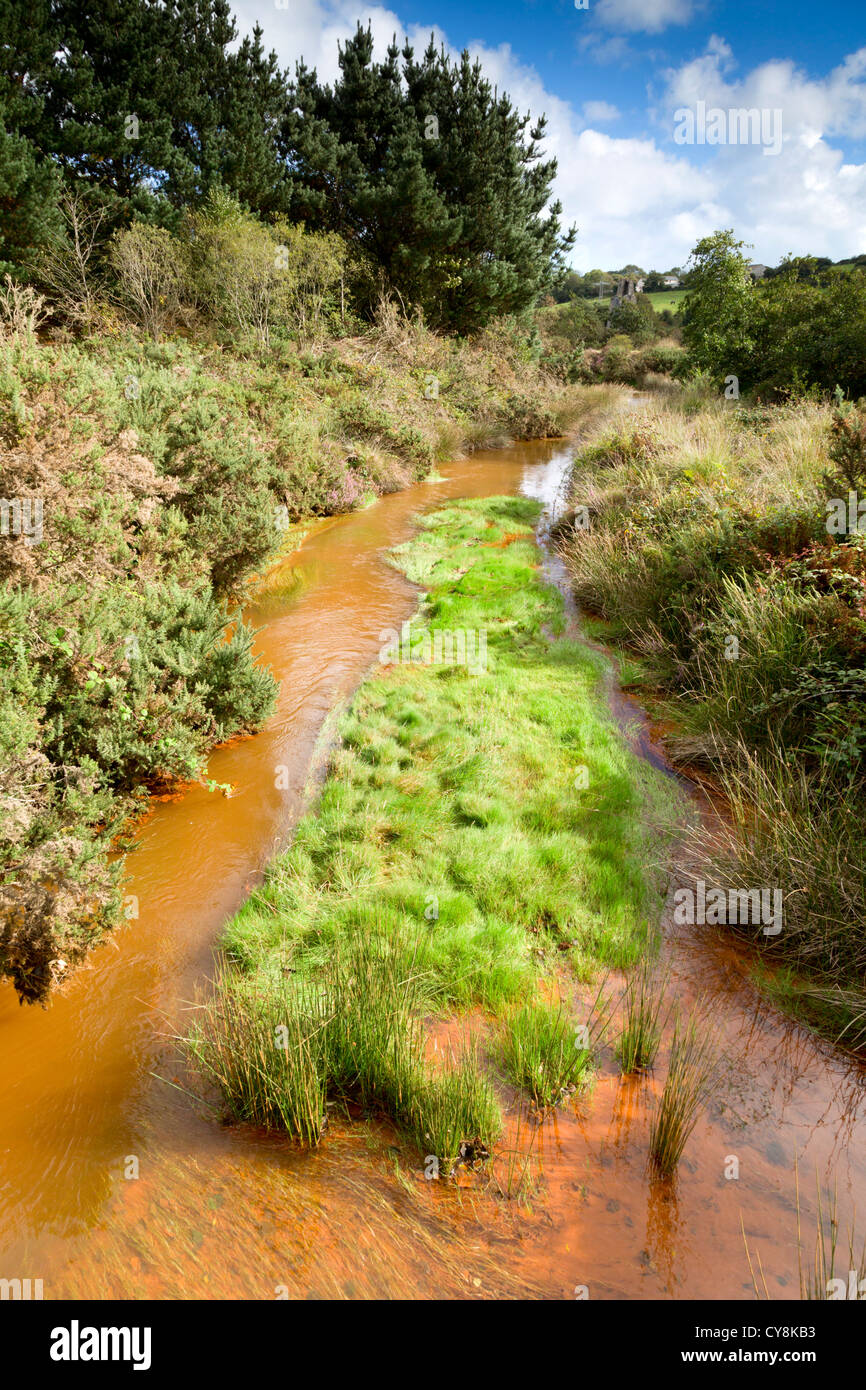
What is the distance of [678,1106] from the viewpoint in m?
2.62

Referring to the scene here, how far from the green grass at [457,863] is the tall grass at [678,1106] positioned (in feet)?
2.34

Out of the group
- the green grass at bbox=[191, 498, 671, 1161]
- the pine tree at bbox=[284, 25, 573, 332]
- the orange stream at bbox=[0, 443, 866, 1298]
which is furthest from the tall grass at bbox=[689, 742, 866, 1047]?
the pine tree at bbox=[284, 25, 573, 332]

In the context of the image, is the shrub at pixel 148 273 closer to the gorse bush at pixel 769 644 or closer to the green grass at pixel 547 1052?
the gorse bush at pixel 769 644

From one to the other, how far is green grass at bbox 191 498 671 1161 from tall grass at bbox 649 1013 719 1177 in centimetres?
71

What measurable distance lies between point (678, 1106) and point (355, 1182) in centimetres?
139

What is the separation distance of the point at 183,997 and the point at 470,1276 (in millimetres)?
2120

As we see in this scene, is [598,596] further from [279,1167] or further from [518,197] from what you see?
[518,197]

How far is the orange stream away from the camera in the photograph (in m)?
2.25

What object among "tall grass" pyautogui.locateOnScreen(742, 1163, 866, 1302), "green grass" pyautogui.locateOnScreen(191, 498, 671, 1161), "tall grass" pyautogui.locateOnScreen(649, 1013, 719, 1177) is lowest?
"tall grass" pyautogui.locateOnScreen(742, 1163, 866, 1302)

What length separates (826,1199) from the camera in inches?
96.6

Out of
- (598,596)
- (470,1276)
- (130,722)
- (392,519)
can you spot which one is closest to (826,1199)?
(470,1276)

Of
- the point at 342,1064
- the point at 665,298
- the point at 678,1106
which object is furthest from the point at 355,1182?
the point at 665,298

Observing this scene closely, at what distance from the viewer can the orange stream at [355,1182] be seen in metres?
2.25

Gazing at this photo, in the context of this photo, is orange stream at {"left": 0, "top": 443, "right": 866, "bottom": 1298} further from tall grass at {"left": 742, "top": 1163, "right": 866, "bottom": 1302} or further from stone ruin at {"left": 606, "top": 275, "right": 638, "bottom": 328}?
stone ruin at {"left": 606, "top": 275, "right": 638, "bottom": 328}
